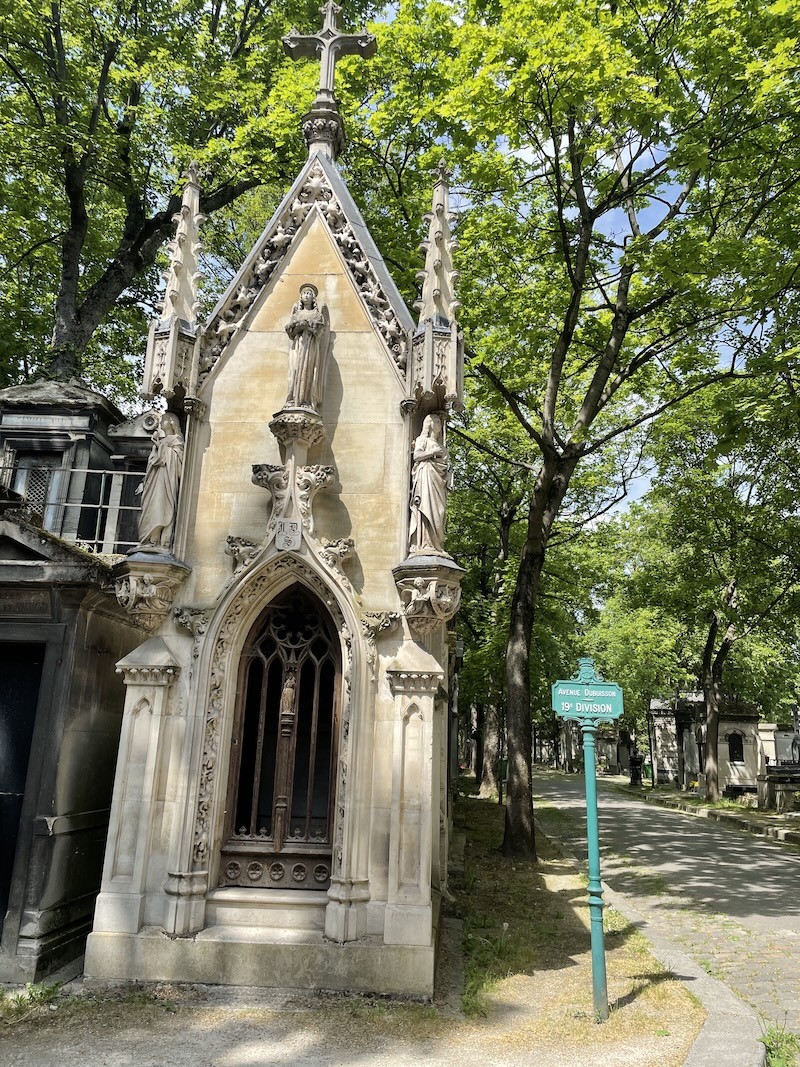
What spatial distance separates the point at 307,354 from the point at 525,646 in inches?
346

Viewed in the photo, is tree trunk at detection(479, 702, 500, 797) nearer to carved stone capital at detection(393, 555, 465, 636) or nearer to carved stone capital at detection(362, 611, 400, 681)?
carved stone capital at detection(362, 611, 400, 681)

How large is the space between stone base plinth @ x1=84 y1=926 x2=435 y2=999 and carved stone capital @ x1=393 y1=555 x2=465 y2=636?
113 inches

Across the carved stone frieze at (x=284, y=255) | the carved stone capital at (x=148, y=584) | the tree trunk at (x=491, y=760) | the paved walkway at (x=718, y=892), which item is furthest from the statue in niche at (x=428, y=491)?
the tree trunk at (x=491, y=760)

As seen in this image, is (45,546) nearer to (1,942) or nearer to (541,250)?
(1,942)

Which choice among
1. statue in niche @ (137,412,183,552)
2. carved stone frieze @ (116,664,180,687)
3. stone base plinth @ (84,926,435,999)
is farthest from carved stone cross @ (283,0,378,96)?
stone base plinth @ (84,926,435,999)

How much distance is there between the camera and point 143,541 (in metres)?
7.84

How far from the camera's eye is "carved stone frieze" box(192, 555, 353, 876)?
7.40 meters

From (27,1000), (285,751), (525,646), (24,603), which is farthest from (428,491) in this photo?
(525,646)

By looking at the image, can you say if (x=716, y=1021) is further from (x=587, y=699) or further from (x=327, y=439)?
(x=327, y=439)

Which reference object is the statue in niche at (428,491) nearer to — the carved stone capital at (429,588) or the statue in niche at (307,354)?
the carved stone capital at (429,588)

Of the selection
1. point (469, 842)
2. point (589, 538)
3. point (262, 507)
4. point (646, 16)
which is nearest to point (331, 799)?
point (262, 507)

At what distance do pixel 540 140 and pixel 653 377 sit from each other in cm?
644

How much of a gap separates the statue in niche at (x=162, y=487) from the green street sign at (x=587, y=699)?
4.02 meters

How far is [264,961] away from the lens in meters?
6.98
